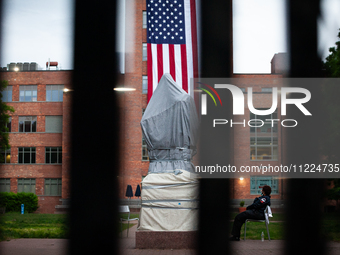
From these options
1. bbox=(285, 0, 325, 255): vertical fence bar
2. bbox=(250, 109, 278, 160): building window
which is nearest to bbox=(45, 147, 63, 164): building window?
bbox=(250, 109, 278, 160): building window

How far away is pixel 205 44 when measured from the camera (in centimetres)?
69

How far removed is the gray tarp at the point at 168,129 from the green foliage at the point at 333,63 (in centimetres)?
574

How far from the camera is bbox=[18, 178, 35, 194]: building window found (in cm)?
3175

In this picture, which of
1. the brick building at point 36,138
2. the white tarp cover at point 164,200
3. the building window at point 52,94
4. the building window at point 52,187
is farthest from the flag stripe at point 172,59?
the building window at point 52,187

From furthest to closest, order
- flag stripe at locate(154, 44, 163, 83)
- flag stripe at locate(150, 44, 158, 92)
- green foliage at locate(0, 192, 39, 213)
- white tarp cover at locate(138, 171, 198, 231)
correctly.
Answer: green foliage at locate(0, 192, 39, 213)
flag stripe at locate(150, 44, 158, 92)
flag stripe at locate(154, 44, 163, 83)
white tarp cover at locate(138, 171, 198, 231)

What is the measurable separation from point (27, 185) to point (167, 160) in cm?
2856

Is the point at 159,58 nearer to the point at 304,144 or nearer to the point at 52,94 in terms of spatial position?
the point at 304,144

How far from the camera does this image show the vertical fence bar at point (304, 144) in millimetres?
660

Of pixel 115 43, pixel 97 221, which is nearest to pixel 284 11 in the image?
pixel 115 43

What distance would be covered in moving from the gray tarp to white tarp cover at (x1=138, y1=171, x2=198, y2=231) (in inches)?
9.1

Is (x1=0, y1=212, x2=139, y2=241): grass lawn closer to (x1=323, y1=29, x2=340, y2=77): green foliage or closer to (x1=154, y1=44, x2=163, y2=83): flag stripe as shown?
(x1=323, y1=29, x2=340, y2=77): green foliage

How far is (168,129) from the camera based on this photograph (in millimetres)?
6715

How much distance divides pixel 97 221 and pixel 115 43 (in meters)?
0.35

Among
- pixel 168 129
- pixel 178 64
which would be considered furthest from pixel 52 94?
pixel 168 129
